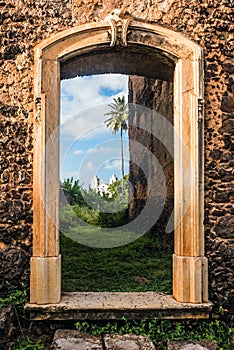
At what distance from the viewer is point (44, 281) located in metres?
4.30

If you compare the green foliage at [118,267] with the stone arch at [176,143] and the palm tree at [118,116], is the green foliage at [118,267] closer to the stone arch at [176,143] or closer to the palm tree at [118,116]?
the stone arch at [176,143]

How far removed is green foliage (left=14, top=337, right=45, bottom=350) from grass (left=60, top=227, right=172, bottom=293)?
1360mm

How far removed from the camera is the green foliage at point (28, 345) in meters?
4.07

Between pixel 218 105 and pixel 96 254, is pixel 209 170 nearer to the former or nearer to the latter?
pixel 218 105

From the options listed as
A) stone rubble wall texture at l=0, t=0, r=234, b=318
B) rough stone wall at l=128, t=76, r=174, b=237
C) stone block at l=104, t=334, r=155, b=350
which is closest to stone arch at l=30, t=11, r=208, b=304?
stone rubble wall texture at l=0, t=0, r=234, b=318

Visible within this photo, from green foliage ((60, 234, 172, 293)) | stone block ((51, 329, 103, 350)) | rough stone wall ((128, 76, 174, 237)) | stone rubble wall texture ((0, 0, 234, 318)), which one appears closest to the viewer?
stone block ((51, 329, 103, 350))

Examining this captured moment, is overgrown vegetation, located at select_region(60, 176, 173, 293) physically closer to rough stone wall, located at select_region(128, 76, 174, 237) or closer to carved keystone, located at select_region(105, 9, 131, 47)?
rough stone wall, located at select_region(128, 76, 174, 237)

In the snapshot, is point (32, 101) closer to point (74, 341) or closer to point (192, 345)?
point (74, 341)

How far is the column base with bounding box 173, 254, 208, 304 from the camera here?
14.4ft

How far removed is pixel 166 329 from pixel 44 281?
1.38 meters

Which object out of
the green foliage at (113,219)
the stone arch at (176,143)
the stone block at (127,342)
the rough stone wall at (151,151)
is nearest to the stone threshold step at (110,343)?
the stone block at (127,342)

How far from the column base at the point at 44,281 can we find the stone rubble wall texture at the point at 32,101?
0.47 ft

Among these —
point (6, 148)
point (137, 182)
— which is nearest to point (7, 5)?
point (6, 148)

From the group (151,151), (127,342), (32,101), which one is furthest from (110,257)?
(32,101)
